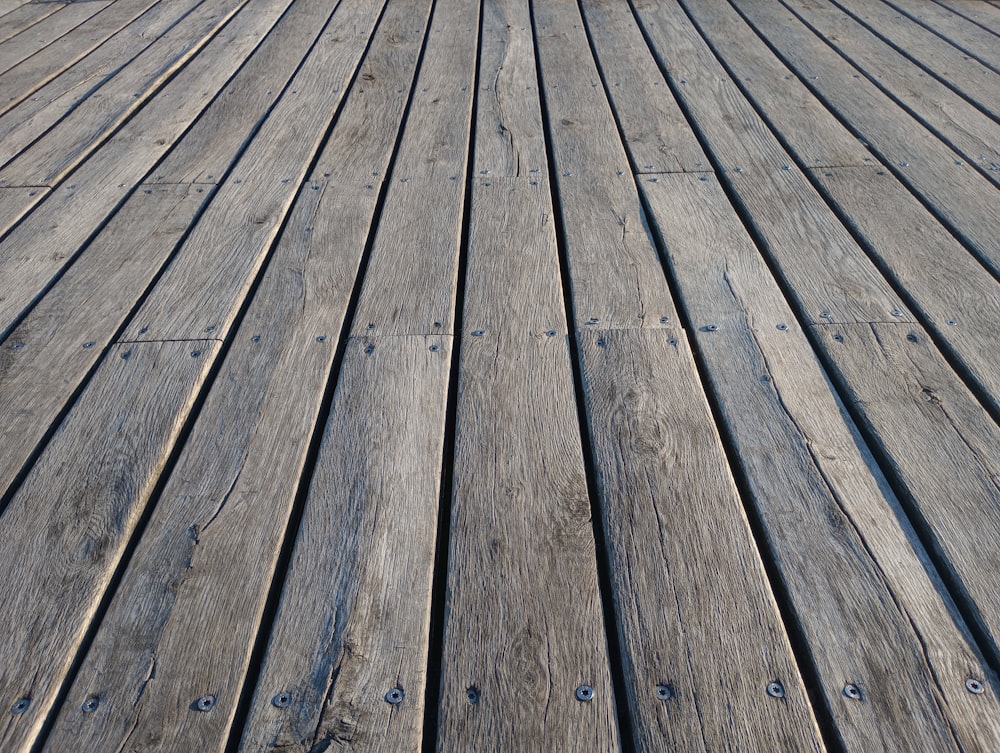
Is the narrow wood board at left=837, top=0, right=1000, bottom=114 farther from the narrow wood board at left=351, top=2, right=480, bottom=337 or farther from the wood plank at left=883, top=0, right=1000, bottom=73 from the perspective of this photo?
the narrow wood board at left=351, top=2, right=480, bottom=337

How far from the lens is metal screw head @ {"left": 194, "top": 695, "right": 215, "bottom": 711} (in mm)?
940

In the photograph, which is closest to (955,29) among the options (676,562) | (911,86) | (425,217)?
(911,86)

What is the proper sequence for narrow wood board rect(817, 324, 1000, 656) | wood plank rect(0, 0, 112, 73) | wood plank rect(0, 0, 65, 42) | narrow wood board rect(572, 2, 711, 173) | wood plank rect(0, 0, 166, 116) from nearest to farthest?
narrow wood board rect(817, 324, 1000, 656) < narrow wood board rect(572, 2, 711, 173) < wood plank rect(0, 0, 166, 116) < wood plank rect(0, 0, 112, 73) < wood plank rect(0, 0, 65, 42)

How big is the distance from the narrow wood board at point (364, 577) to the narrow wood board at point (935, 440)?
649 millimetres

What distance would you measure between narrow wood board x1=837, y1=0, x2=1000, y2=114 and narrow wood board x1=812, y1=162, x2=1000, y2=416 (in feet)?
2.06

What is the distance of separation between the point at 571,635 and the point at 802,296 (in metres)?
0.85

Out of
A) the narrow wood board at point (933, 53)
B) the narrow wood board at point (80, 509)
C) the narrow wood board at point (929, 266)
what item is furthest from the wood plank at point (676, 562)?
the narrow wood board at point (933, 53)

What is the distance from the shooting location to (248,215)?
1878mm

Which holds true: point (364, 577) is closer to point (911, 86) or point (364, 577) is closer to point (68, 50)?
point (911, 86)

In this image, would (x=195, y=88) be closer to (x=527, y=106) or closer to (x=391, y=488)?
(x=527, y=106)

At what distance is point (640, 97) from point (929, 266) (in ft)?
3.39

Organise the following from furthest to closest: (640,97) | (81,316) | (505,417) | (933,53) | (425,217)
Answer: (933,53) → (640,97) → (425,217) → (81,316) → (505,417)

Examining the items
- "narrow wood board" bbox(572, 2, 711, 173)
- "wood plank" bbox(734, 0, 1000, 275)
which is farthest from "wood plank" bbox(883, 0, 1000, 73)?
"narrow wood board" bbox(572, 2, 711, 173)

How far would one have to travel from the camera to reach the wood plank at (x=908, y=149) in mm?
1765
